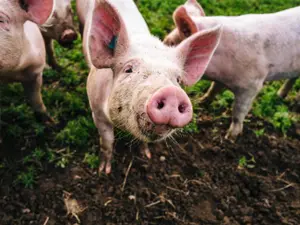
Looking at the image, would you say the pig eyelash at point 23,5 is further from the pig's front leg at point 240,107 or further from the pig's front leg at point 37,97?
the pig's front leg at point 240,107

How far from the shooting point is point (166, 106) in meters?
1.95

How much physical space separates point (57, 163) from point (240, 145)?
2308mm

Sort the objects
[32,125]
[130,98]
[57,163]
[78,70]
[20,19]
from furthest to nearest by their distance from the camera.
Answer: [78,70], [32,125], [57,163], [20,19], [130,98]

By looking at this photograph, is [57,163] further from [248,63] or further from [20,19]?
[248,63]

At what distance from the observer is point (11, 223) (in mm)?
3232

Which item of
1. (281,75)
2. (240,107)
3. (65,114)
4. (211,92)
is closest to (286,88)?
(281,75)

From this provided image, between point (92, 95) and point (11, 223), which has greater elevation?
point (92, 95)

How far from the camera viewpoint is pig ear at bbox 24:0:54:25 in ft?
9.70

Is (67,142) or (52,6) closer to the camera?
(52,6)

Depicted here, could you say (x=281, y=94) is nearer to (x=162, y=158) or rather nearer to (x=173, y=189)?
(x=162, y=158)

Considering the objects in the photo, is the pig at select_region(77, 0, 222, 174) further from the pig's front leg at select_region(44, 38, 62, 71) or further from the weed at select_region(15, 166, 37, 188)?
the pig's front leg at select_region(44, 38, 62, 71)

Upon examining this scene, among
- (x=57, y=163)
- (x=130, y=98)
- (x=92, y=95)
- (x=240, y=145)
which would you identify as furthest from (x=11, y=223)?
(x=240, y=145)

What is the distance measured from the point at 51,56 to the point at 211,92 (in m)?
2.37

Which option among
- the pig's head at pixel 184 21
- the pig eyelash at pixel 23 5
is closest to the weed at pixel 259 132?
the pig's head at pixel 184 21
